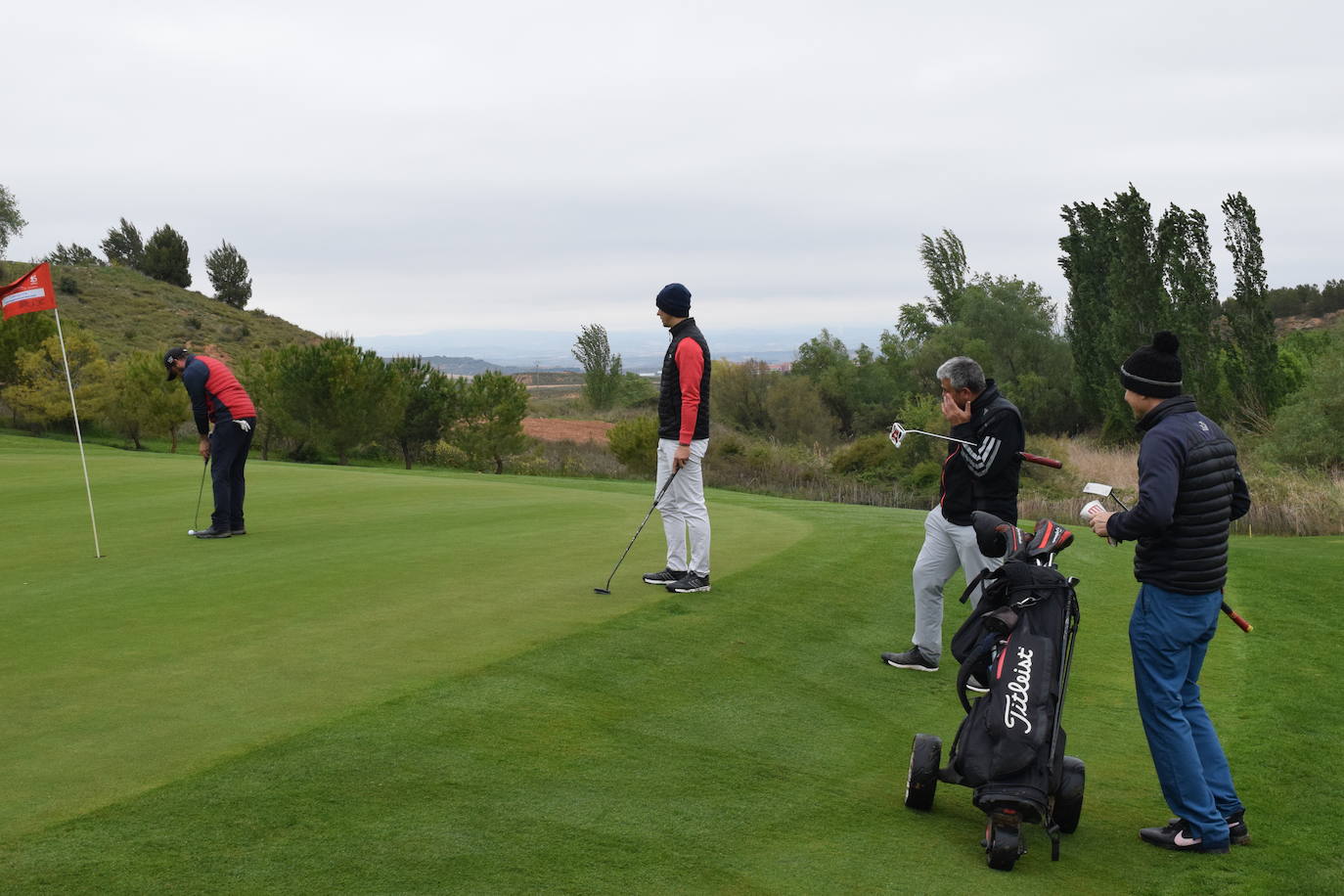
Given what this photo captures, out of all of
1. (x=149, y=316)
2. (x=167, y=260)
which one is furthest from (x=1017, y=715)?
(x=167, y=260)

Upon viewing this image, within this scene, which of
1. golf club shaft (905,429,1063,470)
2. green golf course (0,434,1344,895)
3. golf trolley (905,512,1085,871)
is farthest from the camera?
golf club shaft (905,429,1063,470)

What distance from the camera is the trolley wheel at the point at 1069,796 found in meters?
4.45

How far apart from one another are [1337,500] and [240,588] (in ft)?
63.6

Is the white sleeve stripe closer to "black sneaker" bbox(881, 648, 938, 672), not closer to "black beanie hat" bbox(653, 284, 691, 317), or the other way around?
"black sneaker" bbox(881, 648, 938, 672)

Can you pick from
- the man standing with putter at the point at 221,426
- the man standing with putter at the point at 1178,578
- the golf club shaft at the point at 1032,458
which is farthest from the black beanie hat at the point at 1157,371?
the man standing with putter at the point at 221,426

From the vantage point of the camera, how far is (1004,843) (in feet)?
13.5

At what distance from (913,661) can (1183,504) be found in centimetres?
279

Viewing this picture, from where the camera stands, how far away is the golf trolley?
4234 millimetres

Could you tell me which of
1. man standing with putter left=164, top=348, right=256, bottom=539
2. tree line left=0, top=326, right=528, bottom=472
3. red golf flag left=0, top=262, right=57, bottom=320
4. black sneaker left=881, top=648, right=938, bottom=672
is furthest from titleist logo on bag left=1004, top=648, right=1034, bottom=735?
tree line left=0, top=326, right=528, bottom=472

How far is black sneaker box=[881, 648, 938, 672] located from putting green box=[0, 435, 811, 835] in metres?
1.84

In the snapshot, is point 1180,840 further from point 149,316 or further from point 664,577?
point 149,316

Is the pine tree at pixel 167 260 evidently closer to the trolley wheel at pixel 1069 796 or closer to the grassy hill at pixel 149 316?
the grassy hill at pixel 149 316

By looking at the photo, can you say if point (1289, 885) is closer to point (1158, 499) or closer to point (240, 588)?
point (1158, 499)

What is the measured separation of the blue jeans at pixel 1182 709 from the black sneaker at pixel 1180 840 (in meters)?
0.02
